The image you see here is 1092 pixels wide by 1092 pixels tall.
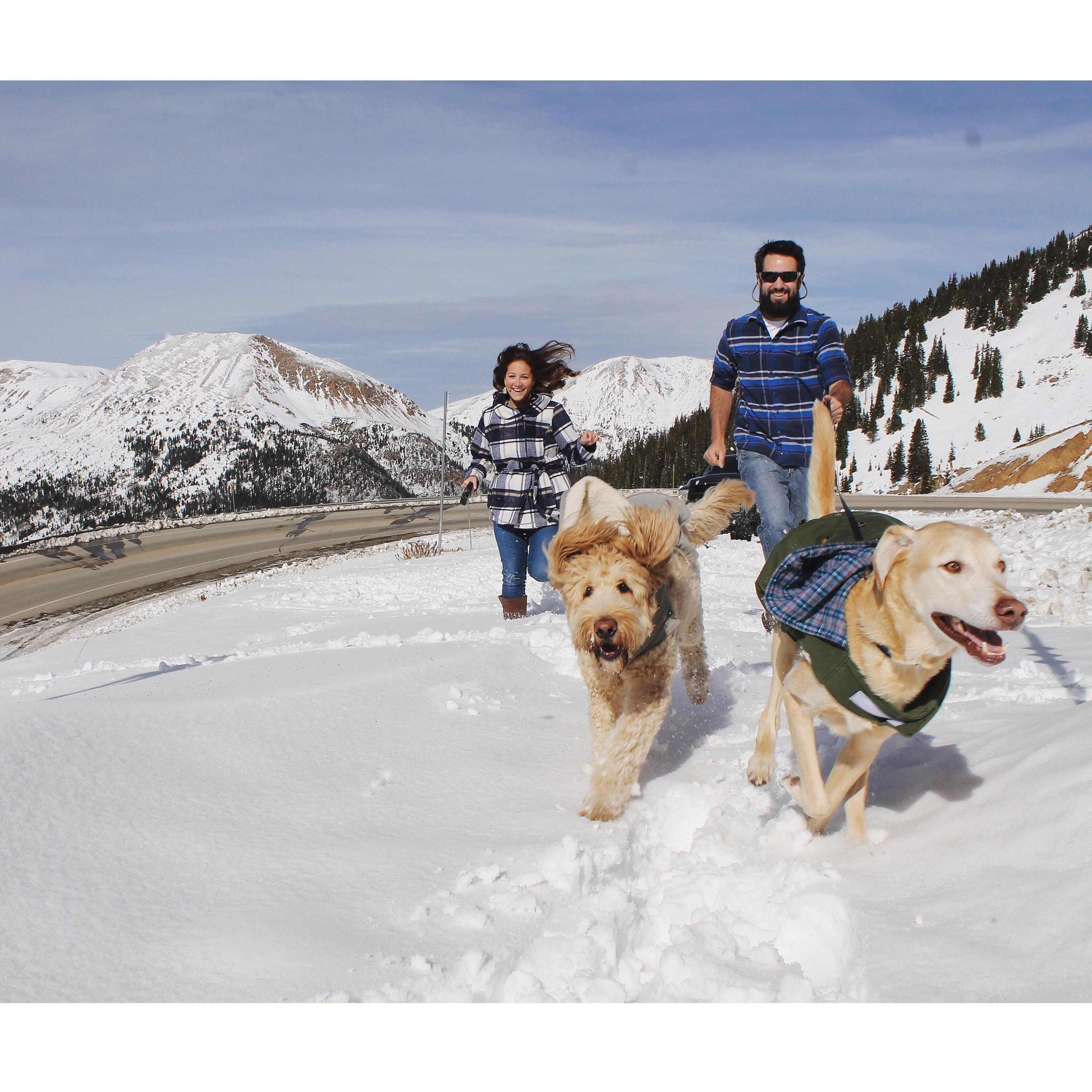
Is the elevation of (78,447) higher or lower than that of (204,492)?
higher

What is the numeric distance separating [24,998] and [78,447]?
14336 cm

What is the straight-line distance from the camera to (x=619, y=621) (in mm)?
3840

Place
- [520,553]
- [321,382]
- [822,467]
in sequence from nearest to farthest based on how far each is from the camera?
[822,467] < [520,553] < [321,382]

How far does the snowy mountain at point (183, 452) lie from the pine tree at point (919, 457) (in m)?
42.5

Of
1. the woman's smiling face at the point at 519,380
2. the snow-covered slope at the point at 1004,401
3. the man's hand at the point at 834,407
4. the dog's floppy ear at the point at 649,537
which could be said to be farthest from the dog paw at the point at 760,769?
the snow-covered slope at the point at 1004,401

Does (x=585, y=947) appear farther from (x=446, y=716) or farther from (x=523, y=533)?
(x=523, y=533)

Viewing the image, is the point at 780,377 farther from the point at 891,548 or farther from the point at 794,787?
the point at 794,787

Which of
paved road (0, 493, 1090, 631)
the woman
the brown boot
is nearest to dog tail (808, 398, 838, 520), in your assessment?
the woman

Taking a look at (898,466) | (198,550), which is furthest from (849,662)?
(898,466)

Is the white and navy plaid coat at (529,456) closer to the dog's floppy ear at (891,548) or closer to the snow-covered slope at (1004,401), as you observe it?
the dog's floppy ear at (891,548)

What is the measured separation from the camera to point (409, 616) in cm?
826

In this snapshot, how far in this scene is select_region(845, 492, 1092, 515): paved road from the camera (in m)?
21.4

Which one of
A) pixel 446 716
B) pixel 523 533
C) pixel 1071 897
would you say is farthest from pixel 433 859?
pixel 523 533

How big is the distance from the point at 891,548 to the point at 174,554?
26.7m
